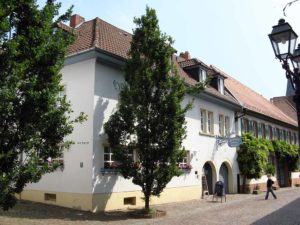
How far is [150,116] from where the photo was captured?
586 inches

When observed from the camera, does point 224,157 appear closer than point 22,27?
No

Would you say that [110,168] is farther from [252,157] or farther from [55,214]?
[252,157]

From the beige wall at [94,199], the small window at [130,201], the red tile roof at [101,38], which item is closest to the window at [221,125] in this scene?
the beige wall at [94,199]

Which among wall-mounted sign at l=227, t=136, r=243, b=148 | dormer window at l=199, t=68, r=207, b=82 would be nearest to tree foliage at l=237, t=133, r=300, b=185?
wall-mounted sign at l=227, t=136, r=243, b=148

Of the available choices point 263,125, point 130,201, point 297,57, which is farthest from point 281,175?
point 297,57

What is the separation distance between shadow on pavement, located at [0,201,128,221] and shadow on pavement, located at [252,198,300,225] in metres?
4.91

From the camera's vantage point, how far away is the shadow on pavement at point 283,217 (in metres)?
13.3

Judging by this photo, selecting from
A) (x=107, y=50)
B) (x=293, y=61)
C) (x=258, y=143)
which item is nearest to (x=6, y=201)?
(x=293, y=61)

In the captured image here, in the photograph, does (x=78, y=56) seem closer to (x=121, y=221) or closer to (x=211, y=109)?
(x=121, y=221)

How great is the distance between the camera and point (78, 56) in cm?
1625

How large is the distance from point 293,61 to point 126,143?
30.2 ft

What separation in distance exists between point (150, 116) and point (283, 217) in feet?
20.2

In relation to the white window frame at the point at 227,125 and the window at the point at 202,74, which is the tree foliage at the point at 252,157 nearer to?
the white window frame at the point at 227,125

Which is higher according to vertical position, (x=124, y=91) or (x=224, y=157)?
(x=124, y=91)
